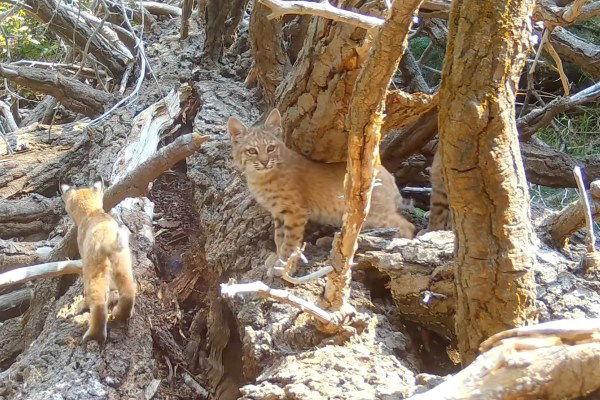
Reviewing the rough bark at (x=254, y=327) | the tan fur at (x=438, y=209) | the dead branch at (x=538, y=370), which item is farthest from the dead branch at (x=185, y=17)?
the dead branch at (x=538, y=370)

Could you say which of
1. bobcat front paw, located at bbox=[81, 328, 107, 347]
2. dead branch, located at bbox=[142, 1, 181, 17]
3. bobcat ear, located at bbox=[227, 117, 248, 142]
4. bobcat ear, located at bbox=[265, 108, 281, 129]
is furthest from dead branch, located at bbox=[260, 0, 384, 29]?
dead branch, located at bbox=[142, 1, 181, 17]

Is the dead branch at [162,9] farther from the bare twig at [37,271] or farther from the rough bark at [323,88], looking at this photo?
the bare twig at [37,271]

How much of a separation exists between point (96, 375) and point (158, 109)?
10.6ft

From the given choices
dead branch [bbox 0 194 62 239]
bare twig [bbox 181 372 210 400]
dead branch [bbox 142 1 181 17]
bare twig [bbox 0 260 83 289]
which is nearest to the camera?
bare twig [bbox 0 260 83 289]

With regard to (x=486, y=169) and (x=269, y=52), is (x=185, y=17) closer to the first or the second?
(x=269, y=52)

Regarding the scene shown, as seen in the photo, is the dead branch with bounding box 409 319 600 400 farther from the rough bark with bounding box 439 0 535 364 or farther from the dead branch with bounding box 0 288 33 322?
the dead branch with bounding box 0 288 33 322

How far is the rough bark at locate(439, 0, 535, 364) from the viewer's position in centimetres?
226

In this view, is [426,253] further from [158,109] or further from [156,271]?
[158,109]

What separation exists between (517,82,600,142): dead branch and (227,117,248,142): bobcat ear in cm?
208

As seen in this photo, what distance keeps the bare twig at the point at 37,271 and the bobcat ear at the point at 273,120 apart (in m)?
1.63

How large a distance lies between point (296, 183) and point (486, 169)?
247 cm

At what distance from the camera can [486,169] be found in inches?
95.3

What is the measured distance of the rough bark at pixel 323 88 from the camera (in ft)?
12.9

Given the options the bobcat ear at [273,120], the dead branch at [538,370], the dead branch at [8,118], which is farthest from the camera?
the dead branch at [8,118]
